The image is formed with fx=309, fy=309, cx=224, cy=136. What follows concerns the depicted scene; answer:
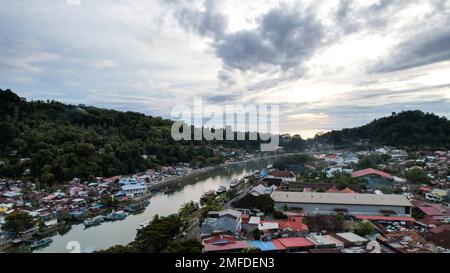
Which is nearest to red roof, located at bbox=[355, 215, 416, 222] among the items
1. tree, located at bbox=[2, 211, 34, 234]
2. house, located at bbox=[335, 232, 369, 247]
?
house, located at bbox=[335, 232, 369, 247]

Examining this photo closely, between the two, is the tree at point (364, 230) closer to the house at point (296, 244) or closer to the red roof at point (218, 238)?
the house at point (296, 244)

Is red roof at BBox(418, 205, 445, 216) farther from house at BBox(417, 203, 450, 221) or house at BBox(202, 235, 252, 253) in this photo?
house at BBox(202, 235, 252, 253)

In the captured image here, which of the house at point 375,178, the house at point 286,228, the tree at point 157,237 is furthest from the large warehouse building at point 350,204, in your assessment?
the house at point 375,178

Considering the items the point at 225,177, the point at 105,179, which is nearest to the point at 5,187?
the point at 105,179

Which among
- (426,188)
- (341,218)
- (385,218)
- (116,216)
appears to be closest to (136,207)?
(116,216)

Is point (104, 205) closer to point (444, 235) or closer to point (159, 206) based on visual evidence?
point (159, 206)
